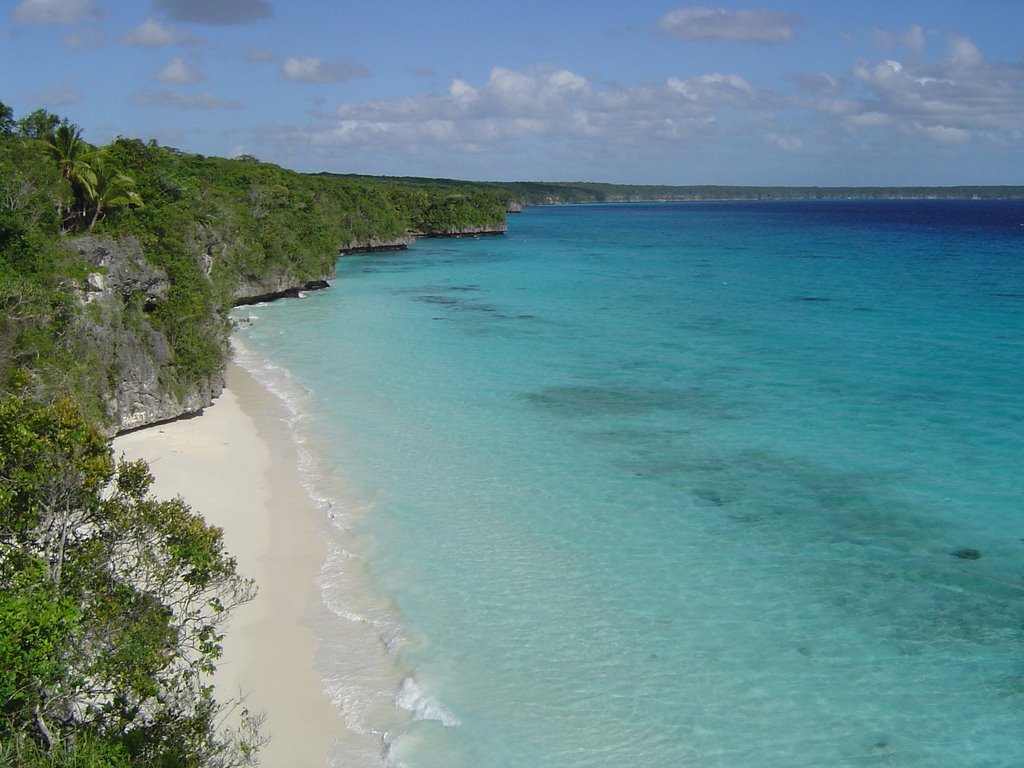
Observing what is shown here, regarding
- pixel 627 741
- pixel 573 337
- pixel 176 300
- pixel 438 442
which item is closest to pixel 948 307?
pixel 573 337

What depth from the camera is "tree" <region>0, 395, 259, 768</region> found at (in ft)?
23.4

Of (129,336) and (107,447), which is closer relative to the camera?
(107,447)

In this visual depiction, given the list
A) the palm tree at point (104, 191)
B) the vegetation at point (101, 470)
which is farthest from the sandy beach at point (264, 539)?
the palm tree at point (104, 191)

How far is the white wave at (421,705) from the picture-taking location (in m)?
11.3

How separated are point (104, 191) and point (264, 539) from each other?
13.2 meters

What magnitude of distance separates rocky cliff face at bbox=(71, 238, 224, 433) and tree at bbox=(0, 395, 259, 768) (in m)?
12.5

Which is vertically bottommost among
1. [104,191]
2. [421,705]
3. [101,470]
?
[421,705]

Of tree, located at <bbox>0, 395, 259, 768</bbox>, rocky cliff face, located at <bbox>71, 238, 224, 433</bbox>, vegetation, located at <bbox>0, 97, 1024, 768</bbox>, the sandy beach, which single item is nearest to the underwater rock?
the sandy beach

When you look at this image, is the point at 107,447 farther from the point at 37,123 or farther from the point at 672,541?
the point at 37,123

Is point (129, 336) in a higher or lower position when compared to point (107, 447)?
higher

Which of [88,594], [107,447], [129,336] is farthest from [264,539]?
[129,336]

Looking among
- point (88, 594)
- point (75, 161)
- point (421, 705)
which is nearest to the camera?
point (88, 594)

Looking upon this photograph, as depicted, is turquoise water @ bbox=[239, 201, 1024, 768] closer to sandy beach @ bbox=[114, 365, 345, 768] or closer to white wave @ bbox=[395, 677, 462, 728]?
white wave @ bbox=[395, 677, 462, 728]

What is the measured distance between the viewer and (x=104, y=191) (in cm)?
2438
